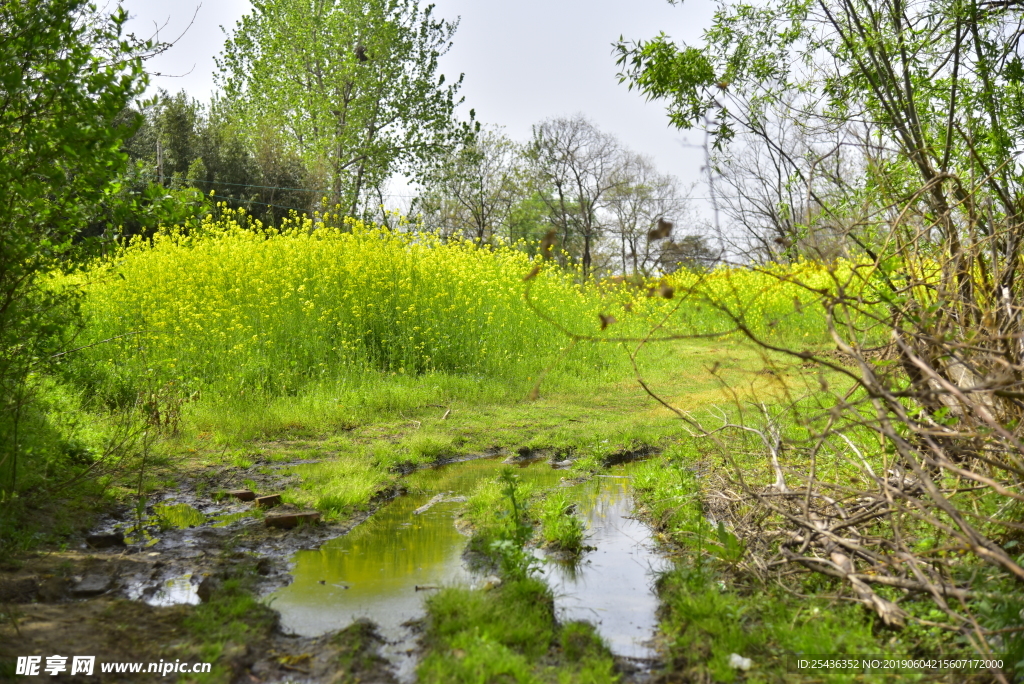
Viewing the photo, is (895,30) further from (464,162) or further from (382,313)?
(464,162)

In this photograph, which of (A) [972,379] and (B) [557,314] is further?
(B) [557,314]

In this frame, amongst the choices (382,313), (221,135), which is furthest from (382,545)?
(221,135)

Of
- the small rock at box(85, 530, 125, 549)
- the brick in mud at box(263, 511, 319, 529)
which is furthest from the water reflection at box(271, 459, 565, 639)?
the small rock at box(85, 530, 125, 549)

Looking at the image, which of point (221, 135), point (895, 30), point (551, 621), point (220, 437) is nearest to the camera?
point (551, 621)

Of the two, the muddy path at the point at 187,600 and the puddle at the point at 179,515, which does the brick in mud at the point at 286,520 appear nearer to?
the muddy path at the point at 187,600

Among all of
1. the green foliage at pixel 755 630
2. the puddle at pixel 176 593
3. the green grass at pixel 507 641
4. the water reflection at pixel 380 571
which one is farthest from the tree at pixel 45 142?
the green foliage at pixel 755 630

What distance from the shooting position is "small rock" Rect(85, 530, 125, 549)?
4.18 m

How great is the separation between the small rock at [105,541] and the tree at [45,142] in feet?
1.85

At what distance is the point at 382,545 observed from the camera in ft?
14.4

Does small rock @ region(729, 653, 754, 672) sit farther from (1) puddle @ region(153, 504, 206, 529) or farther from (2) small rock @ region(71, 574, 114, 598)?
(1) puddle @ region(153, 504, 206, 529)

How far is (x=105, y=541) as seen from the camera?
13.8 ft

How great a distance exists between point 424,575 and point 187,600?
1192 mm

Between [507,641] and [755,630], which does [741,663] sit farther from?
[507,641]

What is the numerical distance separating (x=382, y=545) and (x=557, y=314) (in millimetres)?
8142
